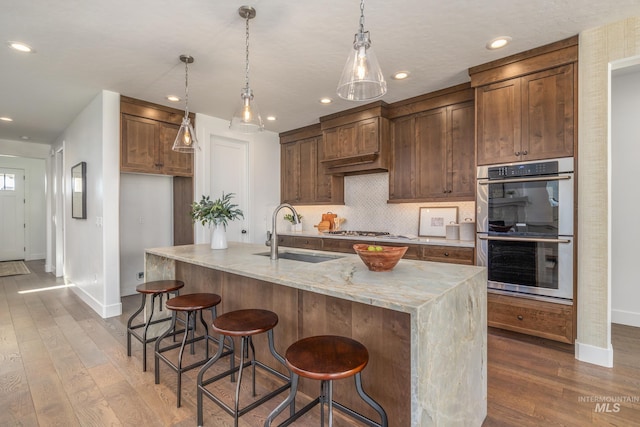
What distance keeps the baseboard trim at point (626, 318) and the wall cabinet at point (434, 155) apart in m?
2.01

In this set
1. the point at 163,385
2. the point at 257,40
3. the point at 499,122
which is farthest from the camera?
the point at 499,122

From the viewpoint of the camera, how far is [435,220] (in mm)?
4016

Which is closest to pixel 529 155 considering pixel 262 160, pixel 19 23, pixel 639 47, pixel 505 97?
pixel 505 97

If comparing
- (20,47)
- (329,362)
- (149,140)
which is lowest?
(329,362)

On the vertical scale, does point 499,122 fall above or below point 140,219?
above

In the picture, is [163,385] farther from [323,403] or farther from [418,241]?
[418,241]

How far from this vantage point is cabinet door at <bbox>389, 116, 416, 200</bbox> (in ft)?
13.2

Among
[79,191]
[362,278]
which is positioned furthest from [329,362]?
[79,191]

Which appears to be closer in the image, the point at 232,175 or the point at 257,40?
the point at 257,40

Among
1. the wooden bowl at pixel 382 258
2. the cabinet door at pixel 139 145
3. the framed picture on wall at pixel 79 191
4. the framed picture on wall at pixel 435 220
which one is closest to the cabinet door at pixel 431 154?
the framed picture on wall at pixel 435 220

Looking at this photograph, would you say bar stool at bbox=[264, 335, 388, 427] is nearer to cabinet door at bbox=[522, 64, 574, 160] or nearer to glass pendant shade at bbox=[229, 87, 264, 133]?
glass pendant shade at bbox=[229, 87, 264, 133]

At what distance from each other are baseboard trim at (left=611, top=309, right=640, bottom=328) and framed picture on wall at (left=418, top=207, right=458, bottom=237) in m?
1.92

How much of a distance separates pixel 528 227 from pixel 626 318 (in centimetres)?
183

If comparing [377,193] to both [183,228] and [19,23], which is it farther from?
[19,23]
